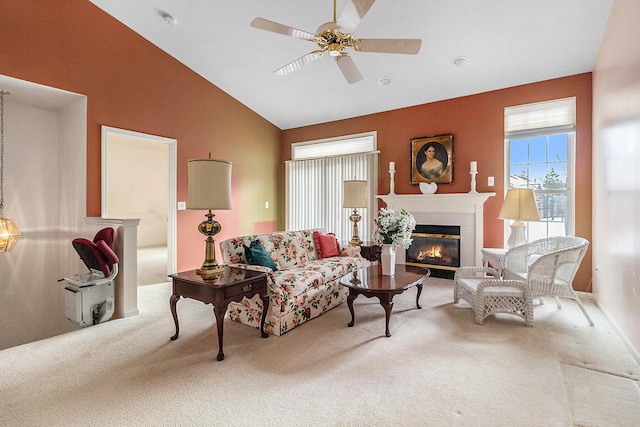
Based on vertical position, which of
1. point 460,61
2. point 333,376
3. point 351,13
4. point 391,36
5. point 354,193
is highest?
point 391,36

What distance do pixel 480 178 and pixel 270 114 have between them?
3.92m

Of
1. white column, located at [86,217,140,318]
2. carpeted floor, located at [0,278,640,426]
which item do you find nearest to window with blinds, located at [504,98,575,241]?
carpeted floor, located at [0,278,640,426]

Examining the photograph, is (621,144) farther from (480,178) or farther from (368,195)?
(368,195)

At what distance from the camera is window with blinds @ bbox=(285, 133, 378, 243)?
5660 mm

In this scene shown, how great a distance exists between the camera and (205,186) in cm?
240

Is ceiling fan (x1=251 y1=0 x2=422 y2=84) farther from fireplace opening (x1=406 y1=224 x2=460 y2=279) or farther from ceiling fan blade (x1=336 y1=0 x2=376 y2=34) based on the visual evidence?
fireplace opening (x1=406 y1=224 x2=460 y2=279)

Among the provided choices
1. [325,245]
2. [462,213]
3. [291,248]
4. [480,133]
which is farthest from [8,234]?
[480,133]

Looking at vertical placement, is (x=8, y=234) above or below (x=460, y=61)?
below

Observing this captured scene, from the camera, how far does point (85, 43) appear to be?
373cm

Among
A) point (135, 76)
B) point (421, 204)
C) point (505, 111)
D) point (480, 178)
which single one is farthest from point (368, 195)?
point (135, 76)

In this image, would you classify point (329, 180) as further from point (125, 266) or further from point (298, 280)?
point (125, 266)

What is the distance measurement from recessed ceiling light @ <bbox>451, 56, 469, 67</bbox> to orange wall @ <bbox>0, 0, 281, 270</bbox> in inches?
142

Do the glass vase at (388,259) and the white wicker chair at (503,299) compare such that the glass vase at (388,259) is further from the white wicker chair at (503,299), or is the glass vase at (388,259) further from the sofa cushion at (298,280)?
the white wicker chair at (503,299)

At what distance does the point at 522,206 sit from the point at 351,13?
10.0 ft
